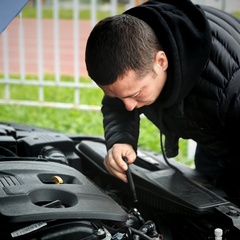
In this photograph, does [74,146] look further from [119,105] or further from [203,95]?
[203,95]

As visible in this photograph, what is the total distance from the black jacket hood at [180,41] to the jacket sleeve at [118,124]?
0.27 metres

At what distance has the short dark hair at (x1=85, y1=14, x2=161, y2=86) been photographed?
1352mm

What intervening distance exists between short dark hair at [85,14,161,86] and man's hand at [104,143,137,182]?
0.29 m

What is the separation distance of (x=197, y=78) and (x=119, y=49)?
286 millimetres

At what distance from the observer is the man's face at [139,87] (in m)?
1.39

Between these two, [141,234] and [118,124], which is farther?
[118,124]

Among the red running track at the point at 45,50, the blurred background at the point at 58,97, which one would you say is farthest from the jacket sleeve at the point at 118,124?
the red running track at the point at 45,50

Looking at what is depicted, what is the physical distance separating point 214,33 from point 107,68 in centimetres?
45

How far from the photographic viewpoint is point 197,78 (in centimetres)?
149

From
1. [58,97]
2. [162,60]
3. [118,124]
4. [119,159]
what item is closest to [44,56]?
[58,97]

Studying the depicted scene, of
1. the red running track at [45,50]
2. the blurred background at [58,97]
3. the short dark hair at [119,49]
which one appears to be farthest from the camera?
the red running track at [45,50]

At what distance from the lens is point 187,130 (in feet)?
5.55

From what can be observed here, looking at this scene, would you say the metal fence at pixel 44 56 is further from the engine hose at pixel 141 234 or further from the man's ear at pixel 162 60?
the engine hose at pixel 141 234

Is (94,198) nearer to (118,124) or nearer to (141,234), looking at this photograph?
(141,234)
